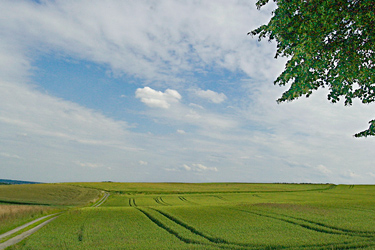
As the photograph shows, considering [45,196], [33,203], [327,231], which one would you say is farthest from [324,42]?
[45,196]

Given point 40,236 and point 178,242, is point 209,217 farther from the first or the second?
point 40,236

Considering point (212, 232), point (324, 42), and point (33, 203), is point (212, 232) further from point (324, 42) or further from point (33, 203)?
point (33, 203)

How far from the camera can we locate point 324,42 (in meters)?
14.9

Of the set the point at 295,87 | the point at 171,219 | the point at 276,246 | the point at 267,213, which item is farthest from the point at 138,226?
the point at 295,87

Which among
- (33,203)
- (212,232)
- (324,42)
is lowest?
(33,203)

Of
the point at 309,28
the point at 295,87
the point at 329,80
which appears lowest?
the point at 295,87

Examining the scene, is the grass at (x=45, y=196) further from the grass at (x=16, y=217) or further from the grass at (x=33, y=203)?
the grass at (x=16, y=217)

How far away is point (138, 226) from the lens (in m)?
21.5

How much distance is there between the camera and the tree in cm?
1342

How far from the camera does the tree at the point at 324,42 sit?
44.0 feet

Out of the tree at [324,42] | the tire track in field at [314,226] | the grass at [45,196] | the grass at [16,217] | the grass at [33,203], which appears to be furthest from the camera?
the grass at [45,196]

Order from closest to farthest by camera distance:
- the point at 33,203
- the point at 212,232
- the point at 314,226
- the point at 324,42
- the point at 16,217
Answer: the point at 324,42 < the point at 212,232 < the point at 314,226 < the point at 16,217 < the point at 33,203

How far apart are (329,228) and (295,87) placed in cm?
1176

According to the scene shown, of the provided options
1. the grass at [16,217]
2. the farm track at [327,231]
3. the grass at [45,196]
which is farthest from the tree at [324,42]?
the grass at [45,196]
